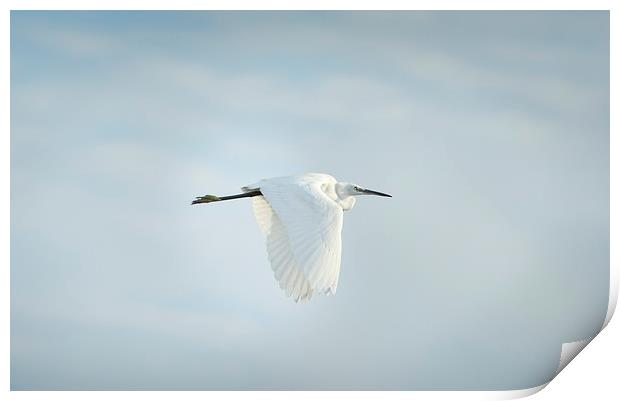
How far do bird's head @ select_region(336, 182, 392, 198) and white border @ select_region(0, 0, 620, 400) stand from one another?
48 centimetres

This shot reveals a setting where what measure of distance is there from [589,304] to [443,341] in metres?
0.40

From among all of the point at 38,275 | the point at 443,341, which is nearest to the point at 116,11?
the point at 38,275

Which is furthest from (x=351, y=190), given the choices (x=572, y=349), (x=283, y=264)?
(x=572, y=349)

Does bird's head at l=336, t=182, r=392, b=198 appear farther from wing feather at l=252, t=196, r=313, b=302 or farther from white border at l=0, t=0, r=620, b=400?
white border at l=0, t=0, r=620, b=400

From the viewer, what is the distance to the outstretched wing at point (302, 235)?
101 inches

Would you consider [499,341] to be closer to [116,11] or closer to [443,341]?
[443,341]

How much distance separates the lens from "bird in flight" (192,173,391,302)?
258 centimetres

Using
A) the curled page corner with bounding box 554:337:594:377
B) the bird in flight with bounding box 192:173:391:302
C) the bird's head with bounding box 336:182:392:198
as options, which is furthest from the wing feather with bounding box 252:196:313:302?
the curled page corner with bounding box 554:337:594:377

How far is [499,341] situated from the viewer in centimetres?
300
